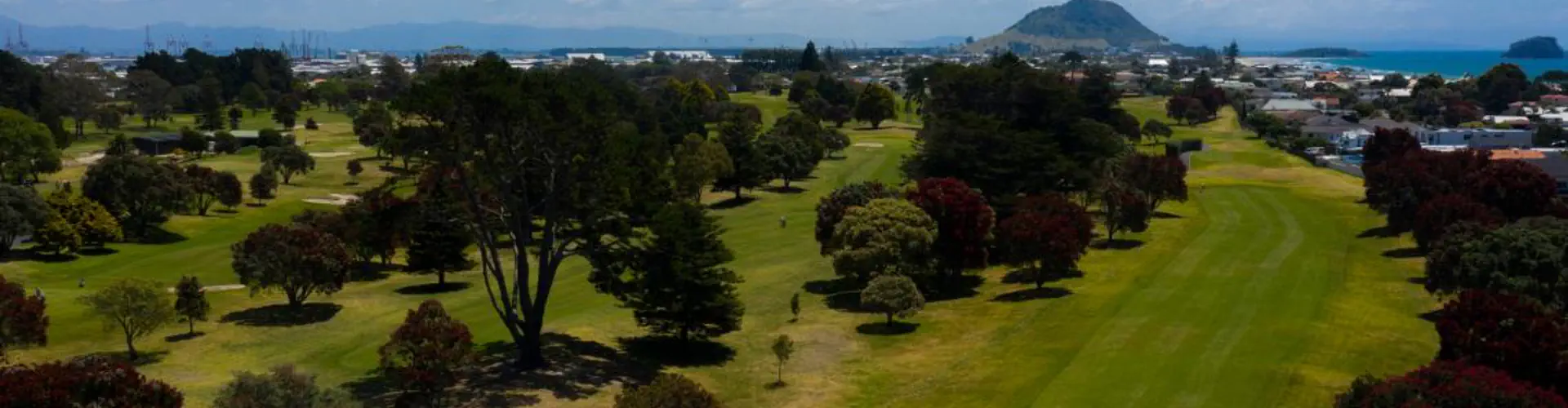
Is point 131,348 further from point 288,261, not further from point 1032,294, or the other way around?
point 1032,294

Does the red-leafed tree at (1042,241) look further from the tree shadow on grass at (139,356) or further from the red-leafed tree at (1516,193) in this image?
the tree shadow on grass at (139,356)

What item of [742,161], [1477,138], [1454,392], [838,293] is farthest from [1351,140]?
[1454,392]

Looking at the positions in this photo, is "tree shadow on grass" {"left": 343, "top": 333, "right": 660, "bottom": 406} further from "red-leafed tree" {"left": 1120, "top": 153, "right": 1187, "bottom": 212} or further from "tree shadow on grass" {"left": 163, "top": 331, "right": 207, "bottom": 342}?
"red-leafed tree" {"left": 1120, "top": 153, "right": 1187, "bottom": 212}

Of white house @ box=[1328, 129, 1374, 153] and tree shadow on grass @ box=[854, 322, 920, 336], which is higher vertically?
white house @ box=[1328, 129, 1374, 153]

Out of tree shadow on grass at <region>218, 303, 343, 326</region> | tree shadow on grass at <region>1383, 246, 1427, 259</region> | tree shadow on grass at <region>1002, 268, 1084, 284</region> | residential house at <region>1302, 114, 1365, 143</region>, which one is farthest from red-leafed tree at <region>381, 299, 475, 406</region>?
residential house at <region>1302, 114, 1365, 143</region>

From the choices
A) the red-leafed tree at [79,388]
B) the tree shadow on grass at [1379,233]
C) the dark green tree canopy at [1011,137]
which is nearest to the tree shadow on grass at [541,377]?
the red-leafed tree at [79,388]
